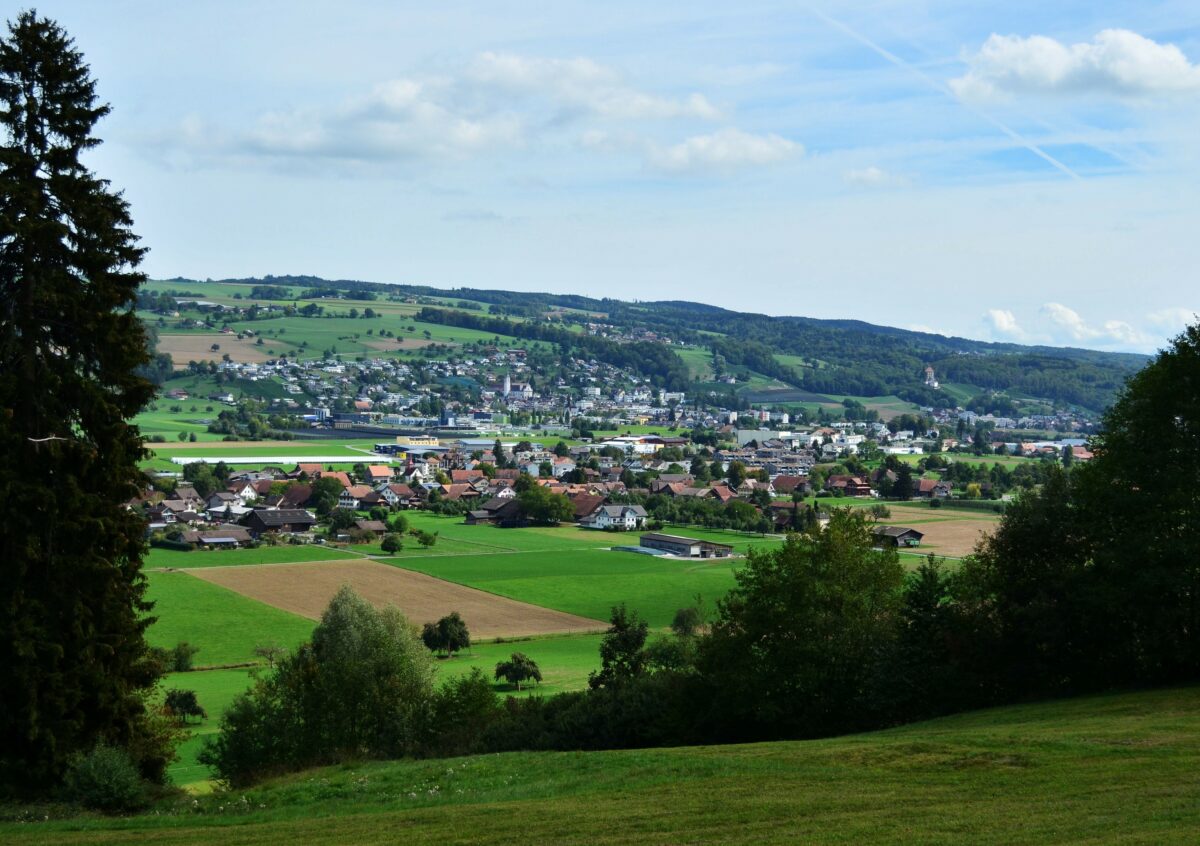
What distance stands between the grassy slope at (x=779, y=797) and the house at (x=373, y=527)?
61.2 meters

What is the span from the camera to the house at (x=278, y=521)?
78.3 metres

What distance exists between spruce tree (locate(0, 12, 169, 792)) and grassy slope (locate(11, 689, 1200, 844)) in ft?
6.68

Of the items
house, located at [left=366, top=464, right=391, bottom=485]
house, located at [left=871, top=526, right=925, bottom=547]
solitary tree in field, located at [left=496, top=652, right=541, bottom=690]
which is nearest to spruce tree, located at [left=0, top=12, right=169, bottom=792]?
solitary tree in field, located at [left=496, top=652, right=541, bottom=690]

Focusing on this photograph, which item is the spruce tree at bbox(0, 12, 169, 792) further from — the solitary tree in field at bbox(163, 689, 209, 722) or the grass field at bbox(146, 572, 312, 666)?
the grass field at bbox(146, 572, 312, 666)

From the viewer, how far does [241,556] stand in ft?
218

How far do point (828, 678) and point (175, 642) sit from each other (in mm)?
29257

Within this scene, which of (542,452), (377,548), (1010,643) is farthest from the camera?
(542,452)

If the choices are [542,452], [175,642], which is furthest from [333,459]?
[175,642]

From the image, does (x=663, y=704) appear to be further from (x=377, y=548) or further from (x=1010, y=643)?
(x=377, y=548)

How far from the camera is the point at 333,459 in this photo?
409ft

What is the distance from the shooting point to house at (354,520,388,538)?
254 ft

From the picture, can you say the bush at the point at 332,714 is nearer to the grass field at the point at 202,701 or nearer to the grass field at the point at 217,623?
the grass field at the point at 202,701

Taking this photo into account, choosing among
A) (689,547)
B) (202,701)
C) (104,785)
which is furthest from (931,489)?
(104,785)

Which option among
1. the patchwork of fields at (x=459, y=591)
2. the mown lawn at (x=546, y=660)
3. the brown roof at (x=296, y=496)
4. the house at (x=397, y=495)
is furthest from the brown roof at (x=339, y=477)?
the mown lawn at (x=546, y=660)
